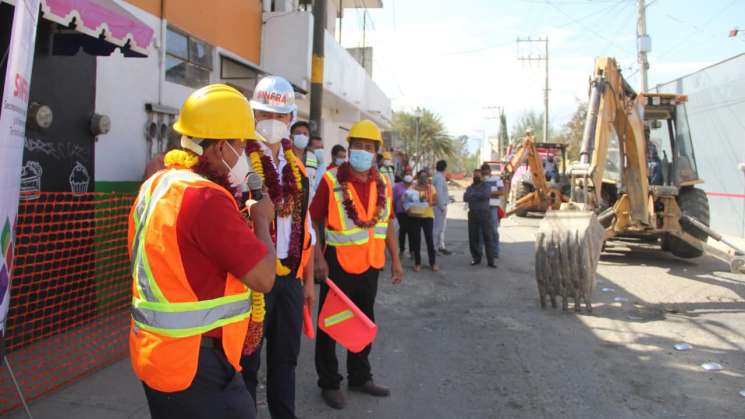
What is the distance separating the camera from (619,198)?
10.0m

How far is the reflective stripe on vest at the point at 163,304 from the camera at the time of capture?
1.94 meters

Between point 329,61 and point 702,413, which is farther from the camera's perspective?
point 329,61

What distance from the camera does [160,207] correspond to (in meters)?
1.95

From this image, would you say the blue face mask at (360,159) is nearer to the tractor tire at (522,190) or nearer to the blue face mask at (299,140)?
the blue face mask at (299,140)

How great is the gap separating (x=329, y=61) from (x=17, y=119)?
11451 millimetres

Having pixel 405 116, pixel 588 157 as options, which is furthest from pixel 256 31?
pixel 405 116

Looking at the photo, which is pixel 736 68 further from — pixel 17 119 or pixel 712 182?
pixel 17 119

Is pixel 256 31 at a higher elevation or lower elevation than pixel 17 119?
higher

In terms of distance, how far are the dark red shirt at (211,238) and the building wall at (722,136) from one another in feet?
58.6

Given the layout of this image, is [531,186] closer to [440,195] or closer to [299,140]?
[440,195]

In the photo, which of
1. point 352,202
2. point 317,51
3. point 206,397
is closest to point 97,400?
point 352,202

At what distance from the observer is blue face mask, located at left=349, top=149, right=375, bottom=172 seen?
4316 mm

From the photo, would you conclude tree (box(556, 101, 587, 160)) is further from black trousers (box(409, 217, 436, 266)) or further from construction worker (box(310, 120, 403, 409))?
construction worker (box(310, 120, 403, 409))

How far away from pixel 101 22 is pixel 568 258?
5.25 meters
